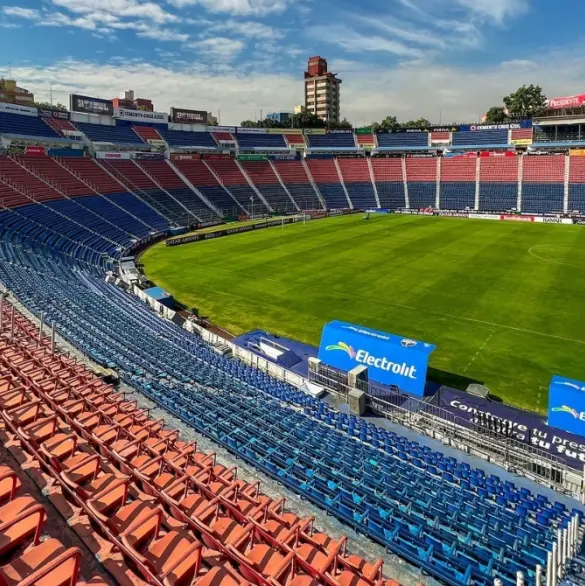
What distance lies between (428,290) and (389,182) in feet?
230

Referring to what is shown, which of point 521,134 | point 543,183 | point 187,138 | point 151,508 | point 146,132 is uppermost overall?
point 521,134

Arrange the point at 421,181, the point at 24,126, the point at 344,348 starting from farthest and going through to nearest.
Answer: the point at 421,181 → the point at 24,126 → the point at 344,348

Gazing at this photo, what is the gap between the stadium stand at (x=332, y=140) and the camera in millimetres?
116250

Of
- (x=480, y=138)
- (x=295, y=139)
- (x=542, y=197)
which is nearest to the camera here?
(x=542, y=197)

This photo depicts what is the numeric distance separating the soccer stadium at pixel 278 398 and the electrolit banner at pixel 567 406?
72 mm

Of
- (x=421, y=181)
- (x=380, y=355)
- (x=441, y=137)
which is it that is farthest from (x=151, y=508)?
(x=441, y=137)

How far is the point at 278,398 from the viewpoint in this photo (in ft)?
62.8

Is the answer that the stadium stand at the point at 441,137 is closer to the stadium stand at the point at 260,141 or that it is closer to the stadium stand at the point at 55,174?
the stadium stand at the point at 260,141

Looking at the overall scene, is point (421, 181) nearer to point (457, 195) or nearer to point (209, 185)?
point (457, 195)

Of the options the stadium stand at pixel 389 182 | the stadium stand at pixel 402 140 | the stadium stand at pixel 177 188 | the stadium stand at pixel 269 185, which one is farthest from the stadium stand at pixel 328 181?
the stadium stand at pixel 177 188

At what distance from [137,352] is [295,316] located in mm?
14918

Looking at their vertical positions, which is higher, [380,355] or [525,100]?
[525,100]

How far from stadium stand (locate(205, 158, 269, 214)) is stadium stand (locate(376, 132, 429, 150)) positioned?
39676 mm

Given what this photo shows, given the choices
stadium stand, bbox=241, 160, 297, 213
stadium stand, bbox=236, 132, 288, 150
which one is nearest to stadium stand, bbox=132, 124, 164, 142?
stadium stand, bbox=241, 160, 297, 213
